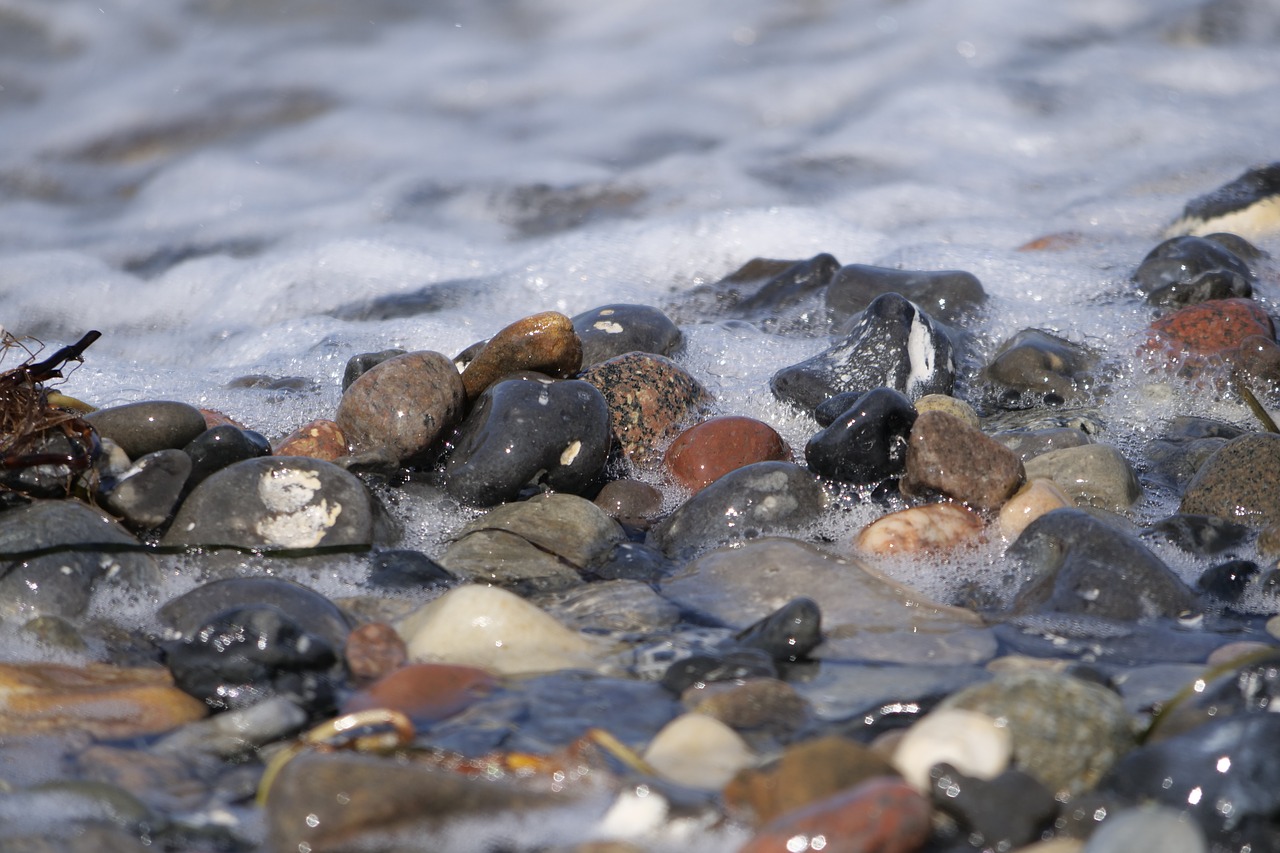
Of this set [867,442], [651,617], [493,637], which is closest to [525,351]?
[867,442]

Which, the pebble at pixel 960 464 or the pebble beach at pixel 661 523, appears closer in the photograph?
the pebble beach at pixel 661 523

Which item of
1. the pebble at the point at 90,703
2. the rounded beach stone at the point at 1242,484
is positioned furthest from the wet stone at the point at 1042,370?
the pebble at the point at 90,703

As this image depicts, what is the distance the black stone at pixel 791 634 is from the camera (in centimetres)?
268

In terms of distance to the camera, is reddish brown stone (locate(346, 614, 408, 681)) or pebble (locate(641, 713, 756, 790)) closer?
pebble (locate(641, 713, 756, 790))

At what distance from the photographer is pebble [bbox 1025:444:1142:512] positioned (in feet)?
11.7

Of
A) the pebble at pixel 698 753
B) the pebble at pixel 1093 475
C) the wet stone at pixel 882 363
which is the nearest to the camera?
the pebble at pixel 698 753

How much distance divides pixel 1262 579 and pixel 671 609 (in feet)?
5.28

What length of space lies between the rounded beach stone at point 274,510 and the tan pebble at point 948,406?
80.3 inches

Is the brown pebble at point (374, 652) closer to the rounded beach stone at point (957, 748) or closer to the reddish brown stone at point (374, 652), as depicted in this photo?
the reddish brown stone at point (374, 652)

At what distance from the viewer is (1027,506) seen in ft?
10.9

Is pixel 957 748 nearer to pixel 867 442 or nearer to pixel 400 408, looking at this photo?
pixel 867 442

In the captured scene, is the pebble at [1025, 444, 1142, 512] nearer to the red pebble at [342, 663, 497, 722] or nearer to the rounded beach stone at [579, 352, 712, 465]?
the rounded beach stone at [579, 352, 712, 465]

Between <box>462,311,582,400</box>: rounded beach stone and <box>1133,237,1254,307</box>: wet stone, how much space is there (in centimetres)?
297

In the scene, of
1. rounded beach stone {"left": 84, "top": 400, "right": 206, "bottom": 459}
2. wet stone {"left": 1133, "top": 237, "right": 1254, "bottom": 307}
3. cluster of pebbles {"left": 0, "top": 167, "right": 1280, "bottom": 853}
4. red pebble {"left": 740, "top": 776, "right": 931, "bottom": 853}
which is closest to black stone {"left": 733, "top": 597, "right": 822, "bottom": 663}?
cluster of pebbles {"left": 0, "top": 167, "right": 1280, "bottom": 853}
